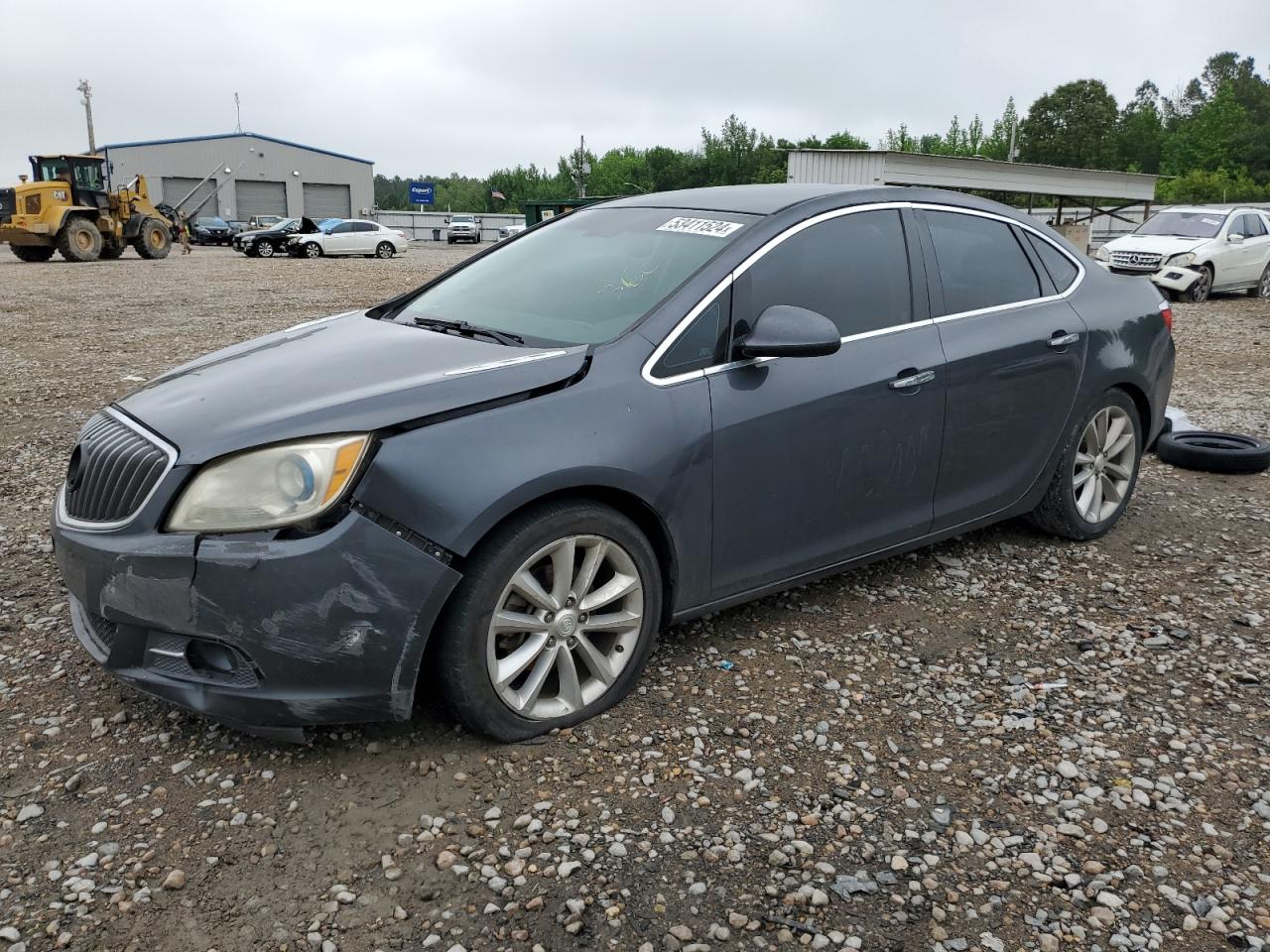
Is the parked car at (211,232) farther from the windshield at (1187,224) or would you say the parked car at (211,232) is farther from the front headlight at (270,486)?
the front headlight at (270,486)

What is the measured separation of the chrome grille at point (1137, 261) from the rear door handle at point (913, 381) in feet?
48.9

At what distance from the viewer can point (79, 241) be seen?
2780 centimetres

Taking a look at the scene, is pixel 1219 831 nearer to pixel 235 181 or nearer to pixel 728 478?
pixel 728 478

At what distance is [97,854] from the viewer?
2580 millimetres

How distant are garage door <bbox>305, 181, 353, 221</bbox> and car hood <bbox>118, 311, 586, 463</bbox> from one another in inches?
2587

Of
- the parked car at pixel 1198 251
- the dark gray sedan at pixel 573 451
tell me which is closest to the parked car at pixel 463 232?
the parked car at pixel 1198 251

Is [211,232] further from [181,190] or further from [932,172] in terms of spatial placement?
[932,172]

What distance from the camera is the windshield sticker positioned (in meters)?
3.64

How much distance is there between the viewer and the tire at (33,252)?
2779cm

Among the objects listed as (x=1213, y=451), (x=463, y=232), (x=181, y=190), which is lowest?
(x=1213, y=451)

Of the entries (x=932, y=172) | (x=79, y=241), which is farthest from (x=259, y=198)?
(x=932, y=172)

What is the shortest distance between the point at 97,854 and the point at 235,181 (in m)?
66.0

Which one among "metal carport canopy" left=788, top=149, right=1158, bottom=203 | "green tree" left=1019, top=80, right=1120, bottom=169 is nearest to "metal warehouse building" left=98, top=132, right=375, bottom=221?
"metal carport canopy" left=788, top=149, right=1158, bottom=203

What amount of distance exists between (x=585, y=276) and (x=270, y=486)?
1.55 metres
